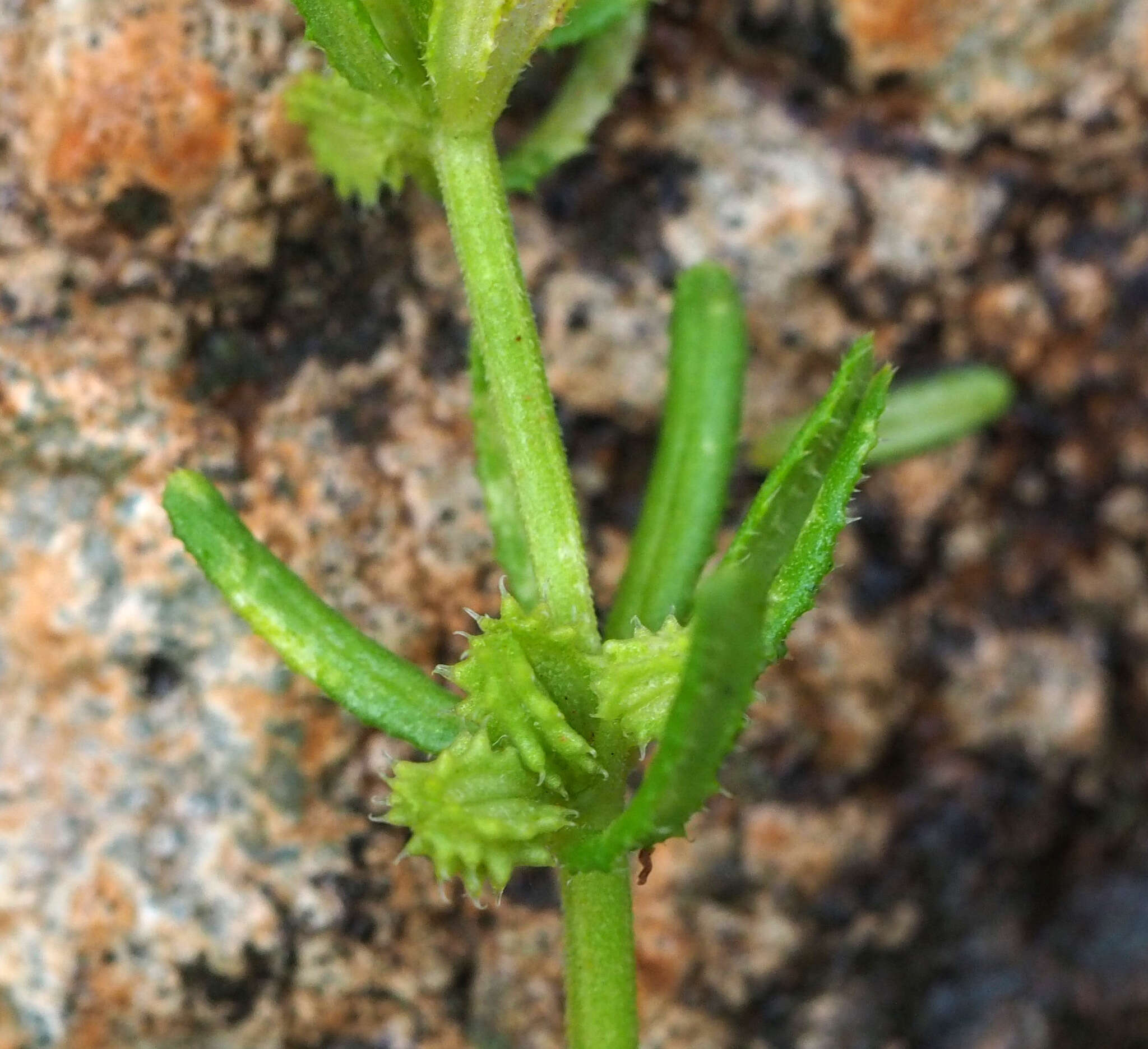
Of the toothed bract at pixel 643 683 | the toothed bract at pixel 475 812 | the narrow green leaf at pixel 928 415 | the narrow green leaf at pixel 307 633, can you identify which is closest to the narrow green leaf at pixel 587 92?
the narrow green leaf at pixel 928 415

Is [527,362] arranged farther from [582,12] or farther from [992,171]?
[992,171]

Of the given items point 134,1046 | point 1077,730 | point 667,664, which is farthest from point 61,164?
point 1077,730

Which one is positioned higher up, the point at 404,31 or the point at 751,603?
the point at 404,31

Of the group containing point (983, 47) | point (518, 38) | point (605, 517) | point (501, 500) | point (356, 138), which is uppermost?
point (983, 47)

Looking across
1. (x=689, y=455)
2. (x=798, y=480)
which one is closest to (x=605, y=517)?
(x=689, y=455)

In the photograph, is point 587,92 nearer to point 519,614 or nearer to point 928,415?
point 928,415

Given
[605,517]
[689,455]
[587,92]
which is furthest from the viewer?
[605,517]

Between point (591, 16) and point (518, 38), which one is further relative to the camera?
point (591, 16)
